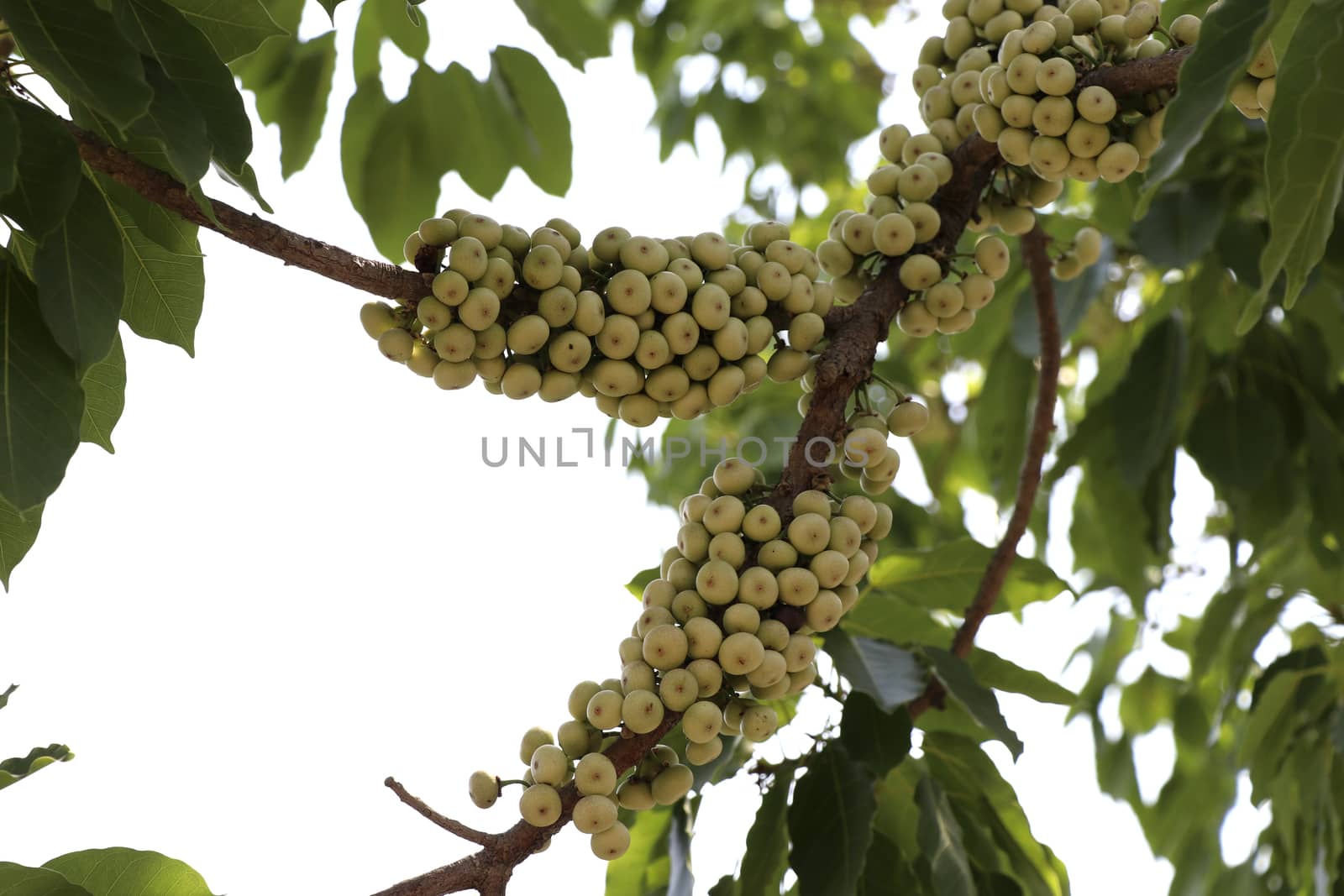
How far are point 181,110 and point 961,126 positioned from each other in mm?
1016

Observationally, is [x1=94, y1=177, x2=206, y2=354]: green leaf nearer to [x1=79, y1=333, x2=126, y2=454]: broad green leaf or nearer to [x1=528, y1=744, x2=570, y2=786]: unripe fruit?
[x1=79, y1=333, x2=126, y2=454]: broad green leaf

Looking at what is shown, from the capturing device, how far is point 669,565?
1.45 meters

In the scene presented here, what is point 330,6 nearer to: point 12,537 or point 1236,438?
point 12,537

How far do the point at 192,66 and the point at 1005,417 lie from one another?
2374mm

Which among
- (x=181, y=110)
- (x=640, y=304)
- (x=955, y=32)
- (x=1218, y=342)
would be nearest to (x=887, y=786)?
(x=640, y=304)

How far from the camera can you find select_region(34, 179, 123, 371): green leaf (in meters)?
1.19

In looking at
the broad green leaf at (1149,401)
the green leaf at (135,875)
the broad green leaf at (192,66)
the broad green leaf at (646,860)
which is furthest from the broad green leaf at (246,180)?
the broad green leaf at (1149,401)

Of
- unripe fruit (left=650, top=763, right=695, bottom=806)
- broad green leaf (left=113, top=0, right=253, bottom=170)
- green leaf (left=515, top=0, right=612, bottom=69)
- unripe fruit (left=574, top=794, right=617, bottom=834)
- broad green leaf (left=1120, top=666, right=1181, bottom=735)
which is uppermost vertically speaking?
green leaf (left=515, top=0, right=612, bottom=69)

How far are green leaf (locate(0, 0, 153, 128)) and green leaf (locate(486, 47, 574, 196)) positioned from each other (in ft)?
4.02

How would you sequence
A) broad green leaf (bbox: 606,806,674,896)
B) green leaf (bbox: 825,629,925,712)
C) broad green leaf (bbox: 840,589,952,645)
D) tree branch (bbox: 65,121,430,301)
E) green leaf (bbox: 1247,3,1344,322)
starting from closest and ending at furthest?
green leaf (bbox: 1247,3,1344,322)
tree branch (bbox: 65,121,430,301)
green leaf (bbox: 825,629,925,712)
broad green leaf (bbox: 606,806,674,896)
broad green leaf (bbox: 840,589,952,645)

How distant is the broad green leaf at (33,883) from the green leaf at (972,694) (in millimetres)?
1161

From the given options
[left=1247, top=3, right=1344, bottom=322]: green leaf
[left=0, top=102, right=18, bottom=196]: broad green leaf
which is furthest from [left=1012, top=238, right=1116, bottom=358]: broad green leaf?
[left=0, top=102, right=18, bottom=196]: broad green leaf

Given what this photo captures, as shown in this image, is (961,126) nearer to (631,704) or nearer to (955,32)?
(955,32)

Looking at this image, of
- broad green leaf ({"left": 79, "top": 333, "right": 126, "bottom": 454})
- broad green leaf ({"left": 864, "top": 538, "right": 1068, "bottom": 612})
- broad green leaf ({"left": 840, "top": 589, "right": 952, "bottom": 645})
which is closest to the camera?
broad green leaf ({"left": 79, "top": 333, "right": 126, "bottom": 454})
